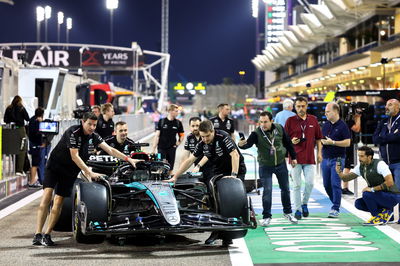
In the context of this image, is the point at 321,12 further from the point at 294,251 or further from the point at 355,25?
the point at 294,251

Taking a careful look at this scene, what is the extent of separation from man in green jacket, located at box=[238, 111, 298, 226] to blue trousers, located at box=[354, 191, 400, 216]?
3.43 ft

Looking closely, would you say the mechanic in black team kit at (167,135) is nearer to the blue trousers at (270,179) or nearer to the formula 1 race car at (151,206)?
the blue trousers at (270,179)

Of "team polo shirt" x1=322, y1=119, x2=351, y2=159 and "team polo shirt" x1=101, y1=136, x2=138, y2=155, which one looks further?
"team polo shirt" x1=322, y1=119, x2=351, y2=159

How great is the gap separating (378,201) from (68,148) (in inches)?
174

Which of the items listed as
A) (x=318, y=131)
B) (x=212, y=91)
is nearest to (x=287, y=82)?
(x=212, y=91)

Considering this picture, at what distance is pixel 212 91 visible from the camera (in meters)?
143

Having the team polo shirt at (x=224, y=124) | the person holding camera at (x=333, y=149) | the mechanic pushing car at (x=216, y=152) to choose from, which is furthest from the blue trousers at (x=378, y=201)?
the team polo shirt at (x=224, y=124)

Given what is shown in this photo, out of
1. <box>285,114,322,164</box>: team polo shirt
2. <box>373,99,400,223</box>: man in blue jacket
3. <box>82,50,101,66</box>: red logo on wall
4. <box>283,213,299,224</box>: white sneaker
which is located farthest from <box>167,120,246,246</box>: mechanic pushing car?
<box>82,50,101,66</box>: red logo on wall

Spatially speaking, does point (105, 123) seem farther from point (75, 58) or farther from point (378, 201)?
point (75, 58)

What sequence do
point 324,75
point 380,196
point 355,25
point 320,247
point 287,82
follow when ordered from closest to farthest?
point 320,247 < point 380,196 < point 355,25 < point 324,75 < point 287,82

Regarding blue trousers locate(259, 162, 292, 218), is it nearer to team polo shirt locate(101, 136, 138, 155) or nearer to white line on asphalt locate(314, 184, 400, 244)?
white line on asphalt locate(314, 184, 400, 244)

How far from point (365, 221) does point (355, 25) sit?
51.1 metres

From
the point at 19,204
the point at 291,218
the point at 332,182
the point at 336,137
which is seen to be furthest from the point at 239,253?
the point at 19,204

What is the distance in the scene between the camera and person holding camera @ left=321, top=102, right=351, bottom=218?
1329 cm
